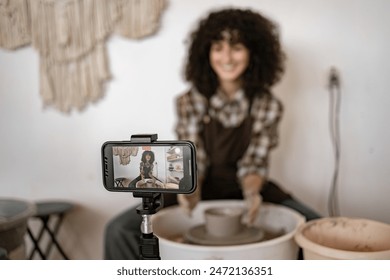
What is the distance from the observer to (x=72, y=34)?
988mm

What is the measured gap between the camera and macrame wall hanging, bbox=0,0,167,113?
0.96 metres

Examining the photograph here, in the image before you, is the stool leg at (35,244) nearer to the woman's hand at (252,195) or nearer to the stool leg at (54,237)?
the stool leg at (54,237)

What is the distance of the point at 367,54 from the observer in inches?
38.2

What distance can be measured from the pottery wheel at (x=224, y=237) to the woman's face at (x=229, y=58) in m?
0.40

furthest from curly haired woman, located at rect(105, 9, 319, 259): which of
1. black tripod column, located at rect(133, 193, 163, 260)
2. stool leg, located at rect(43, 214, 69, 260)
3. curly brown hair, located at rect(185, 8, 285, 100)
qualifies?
black tripod column, located at rect(133, 193, 163, 260)

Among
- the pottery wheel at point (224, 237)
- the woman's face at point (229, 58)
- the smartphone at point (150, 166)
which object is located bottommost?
the pottery wheel at point (224, 237)

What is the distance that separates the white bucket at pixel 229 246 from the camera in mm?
860

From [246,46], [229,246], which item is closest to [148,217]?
[229,246]

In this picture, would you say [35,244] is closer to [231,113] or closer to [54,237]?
[54,237]

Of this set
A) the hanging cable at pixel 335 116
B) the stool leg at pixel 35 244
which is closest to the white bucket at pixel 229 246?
the hanging cable at pixel 335 116

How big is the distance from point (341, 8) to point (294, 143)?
1.11 ft
